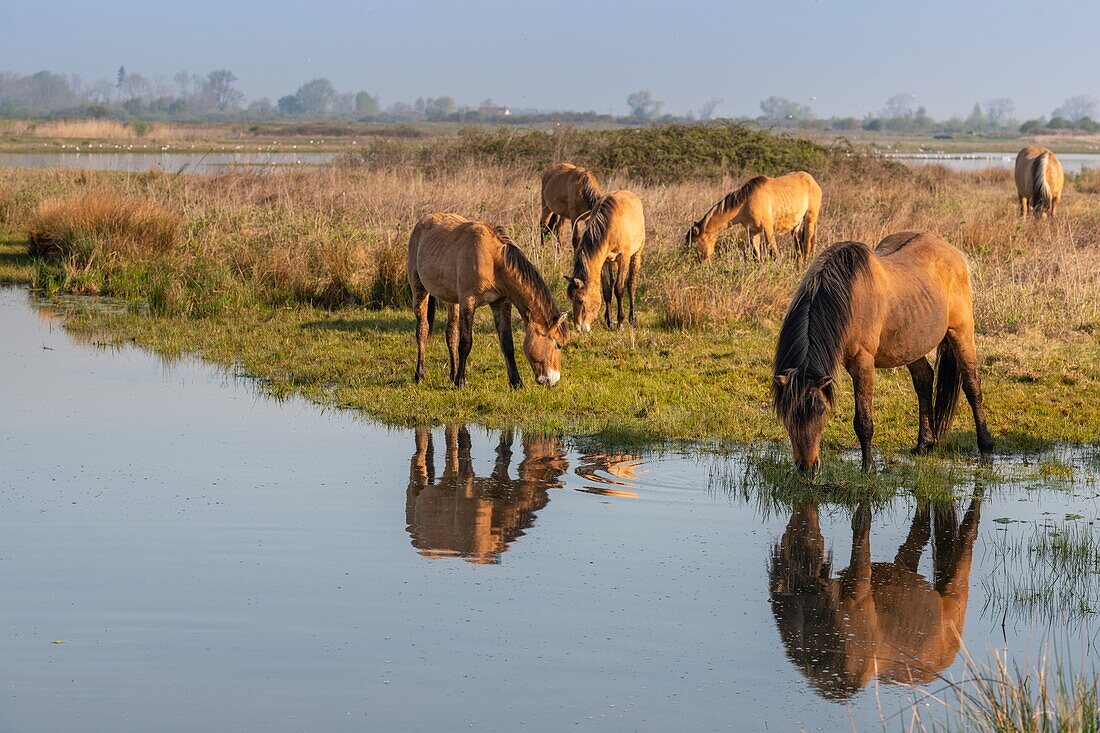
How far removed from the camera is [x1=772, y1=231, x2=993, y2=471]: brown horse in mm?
7355

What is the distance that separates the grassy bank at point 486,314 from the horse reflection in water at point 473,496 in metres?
0.64

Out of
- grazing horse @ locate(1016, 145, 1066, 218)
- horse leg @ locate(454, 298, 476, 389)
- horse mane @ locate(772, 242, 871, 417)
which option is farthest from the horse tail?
horse mane @ locate(772, 242, 871, 417)

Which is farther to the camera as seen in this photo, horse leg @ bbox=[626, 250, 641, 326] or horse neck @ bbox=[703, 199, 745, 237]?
horse neck @ bbox=[703, 199, 745, 237]

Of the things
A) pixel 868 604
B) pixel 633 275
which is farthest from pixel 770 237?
pixel 868 604

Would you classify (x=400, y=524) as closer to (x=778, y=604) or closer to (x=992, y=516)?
(x=778, y=604)

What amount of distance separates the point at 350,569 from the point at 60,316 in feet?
32.2

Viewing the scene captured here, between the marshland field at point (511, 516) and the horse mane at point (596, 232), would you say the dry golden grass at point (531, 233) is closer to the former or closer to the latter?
the marshland field at point (511, 516)

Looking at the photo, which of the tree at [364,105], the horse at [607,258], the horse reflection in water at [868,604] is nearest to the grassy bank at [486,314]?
the horse at [607,258]

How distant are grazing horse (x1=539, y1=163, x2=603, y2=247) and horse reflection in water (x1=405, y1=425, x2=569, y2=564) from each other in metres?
9.55

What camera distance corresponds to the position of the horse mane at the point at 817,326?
732cm

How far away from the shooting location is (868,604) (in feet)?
19.5

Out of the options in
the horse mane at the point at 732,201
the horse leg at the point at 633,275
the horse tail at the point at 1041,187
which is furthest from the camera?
the horse tail at the point at 1041,187

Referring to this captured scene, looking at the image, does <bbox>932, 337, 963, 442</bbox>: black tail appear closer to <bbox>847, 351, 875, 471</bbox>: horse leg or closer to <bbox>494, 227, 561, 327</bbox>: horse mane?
<bbox>847, 351, 875, 471</bbox>: horse leg

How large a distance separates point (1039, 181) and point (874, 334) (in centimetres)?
1735
